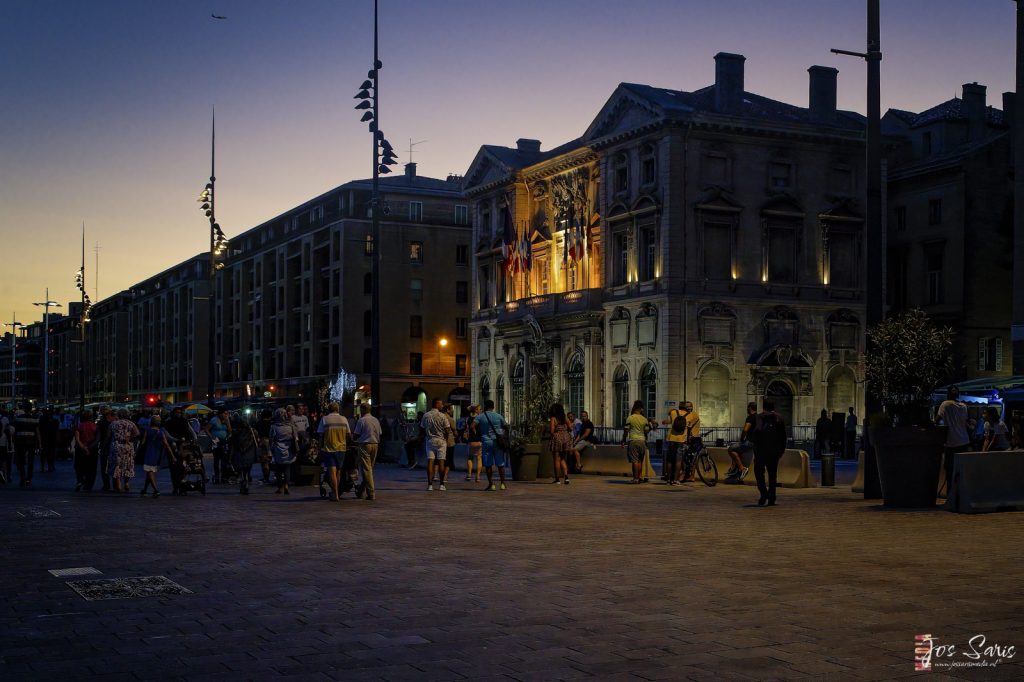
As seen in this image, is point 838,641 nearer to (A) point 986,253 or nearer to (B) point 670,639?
(B) point 670,639

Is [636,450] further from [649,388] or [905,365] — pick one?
[649,388]

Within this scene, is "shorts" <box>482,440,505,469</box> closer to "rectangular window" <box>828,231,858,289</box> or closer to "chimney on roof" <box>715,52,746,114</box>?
"rectangular window" <box>828,231,858,289</box>

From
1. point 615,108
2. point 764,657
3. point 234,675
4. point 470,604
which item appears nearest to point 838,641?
point 764,657

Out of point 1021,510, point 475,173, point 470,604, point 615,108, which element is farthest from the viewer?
point 475,173

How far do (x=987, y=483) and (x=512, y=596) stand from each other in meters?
10.9

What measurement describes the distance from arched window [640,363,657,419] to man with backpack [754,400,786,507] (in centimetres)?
3149

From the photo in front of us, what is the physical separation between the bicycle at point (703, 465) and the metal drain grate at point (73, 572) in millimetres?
16764

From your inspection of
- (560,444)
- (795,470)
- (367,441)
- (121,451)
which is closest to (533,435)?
(560,444)

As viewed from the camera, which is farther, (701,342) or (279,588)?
(701,342)

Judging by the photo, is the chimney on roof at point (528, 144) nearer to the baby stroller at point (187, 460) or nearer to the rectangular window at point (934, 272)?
the rectangular window at point (934, 272)

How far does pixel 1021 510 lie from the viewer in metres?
18.9

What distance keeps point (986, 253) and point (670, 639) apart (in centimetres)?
5230

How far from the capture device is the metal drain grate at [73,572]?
1148cm

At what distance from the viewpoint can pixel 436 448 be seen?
24.5 meters
